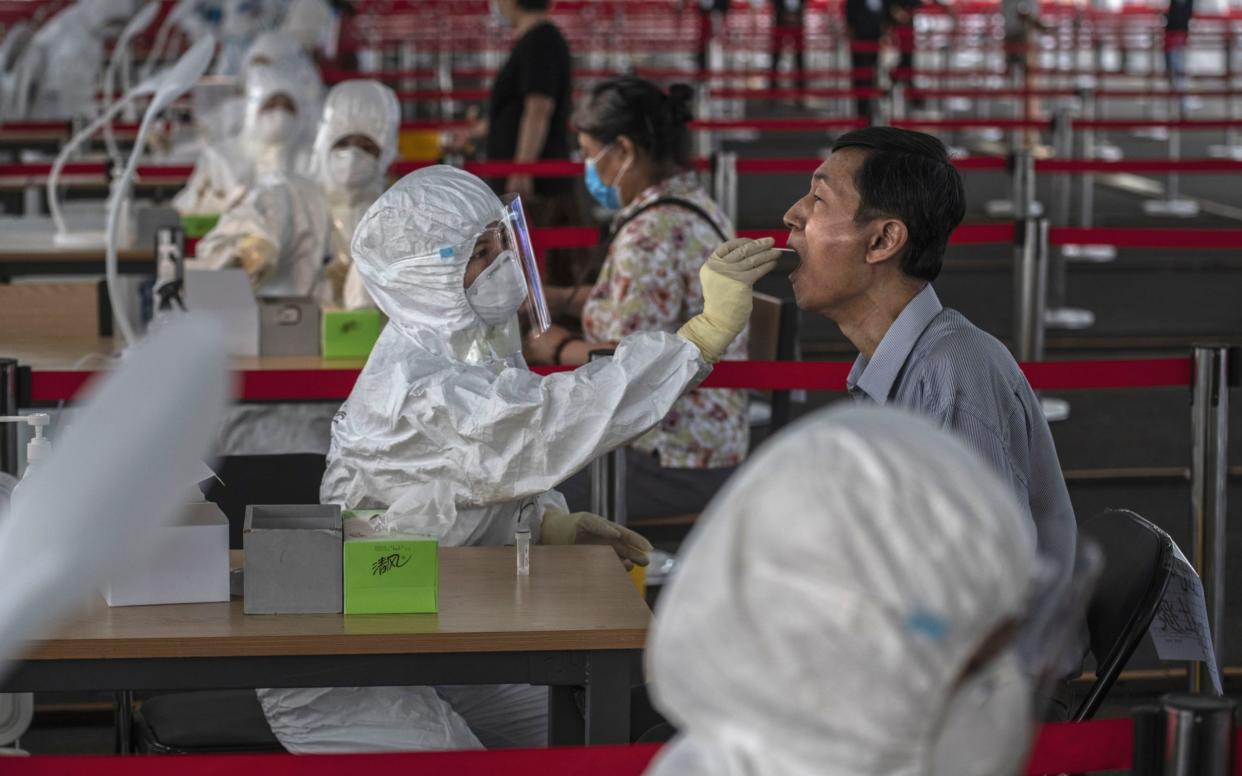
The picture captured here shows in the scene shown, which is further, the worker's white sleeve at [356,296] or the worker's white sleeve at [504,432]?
the worker's white sleeve at [356,296]

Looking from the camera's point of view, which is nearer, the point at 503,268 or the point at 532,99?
the point at 503,268

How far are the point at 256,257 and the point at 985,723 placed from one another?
4.12 m

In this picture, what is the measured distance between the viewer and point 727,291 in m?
2.71

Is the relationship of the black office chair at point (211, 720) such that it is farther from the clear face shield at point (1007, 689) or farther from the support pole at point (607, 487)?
the clear face shield at point (1007, 689)

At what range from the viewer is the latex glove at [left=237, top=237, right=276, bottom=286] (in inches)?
195

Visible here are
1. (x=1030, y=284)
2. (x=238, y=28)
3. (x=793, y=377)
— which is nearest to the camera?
(x=793, y=377)

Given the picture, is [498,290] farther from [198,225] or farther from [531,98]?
[531,98]

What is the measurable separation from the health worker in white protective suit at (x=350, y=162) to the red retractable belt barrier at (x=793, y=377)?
91 centimetres

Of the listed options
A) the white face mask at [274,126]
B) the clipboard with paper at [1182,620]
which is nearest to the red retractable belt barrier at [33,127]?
the white face mask at [274,126]

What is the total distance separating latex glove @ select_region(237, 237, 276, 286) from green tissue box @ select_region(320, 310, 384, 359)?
0.94 metres

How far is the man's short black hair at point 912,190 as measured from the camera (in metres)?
2.51

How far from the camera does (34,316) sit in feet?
14.6

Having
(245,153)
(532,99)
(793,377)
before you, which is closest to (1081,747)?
(793,377)

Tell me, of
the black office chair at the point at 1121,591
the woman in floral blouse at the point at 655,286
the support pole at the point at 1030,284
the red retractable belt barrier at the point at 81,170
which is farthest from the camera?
the red retractable belt barrier at the point at 81,170
